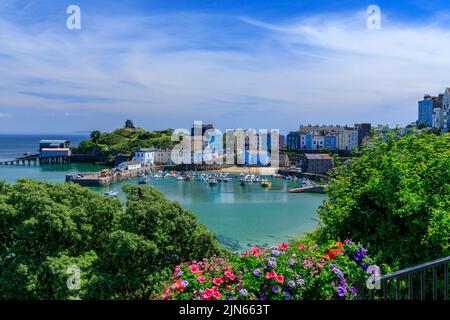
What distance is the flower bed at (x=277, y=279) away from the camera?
3.85 m

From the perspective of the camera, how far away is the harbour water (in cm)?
2595

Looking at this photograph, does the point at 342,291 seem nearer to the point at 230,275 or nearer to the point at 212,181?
the point at 230,275

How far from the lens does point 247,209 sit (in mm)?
36719

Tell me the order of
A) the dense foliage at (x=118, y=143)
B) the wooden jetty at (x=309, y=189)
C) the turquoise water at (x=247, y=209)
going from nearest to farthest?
the turquoise water at (x=247, y=209) < the wooden jetty at (x=309, y=189) < the dense foliage at (x=118, y=143)

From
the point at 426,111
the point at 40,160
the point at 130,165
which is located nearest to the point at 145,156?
the point at 130,165

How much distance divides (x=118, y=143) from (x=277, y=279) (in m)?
97.7

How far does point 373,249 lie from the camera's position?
294 inches

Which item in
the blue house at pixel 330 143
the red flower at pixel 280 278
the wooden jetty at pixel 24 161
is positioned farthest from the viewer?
the wooden jetty at pixel 24 161

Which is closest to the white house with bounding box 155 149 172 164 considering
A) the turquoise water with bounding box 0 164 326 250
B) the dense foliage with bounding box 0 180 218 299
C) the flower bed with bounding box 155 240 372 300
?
the turquoise water with bounding box 0 164 326 250

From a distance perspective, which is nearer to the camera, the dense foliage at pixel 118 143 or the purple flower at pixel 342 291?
the purple flower at pixel 342 291

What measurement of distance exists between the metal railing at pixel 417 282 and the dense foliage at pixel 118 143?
79165 mm

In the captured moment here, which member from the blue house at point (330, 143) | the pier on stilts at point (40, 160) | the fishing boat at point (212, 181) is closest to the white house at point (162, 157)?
the fishing boat at point (212, 181)

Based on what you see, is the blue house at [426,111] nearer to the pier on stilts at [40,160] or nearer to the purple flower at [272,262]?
the purple flower at [272,262]
